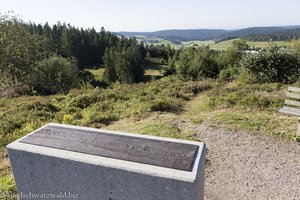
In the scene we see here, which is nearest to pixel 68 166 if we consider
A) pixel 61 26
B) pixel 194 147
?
pixel 194 147

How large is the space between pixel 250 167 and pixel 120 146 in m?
3.36

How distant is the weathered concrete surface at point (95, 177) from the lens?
339cm

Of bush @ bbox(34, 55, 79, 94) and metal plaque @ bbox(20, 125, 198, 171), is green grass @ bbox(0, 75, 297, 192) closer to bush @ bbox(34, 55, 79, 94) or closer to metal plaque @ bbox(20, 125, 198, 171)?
metal plaque @ bbox(20, 125, 198, 171)

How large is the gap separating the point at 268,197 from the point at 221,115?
4465mm

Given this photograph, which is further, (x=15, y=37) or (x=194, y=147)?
(x=15, y=37)

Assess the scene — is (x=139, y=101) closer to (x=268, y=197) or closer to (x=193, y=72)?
(x=268, y=197)

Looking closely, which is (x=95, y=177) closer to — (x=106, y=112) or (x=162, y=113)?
(x=162, y=113)

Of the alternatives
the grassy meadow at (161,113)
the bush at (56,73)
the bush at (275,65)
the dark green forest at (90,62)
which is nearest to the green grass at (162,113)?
the grassy meadow at (161,113)

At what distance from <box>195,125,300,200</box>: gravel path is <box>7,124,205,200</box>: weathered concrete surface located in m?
1.62

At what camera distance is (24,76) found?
90.7 feet

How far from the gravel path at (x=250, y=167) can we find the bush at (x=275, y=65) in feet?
28.7

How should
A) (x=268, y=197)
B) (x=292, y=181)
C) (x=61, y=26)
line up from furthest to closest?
(x=61, y=26) → (x=292, y=181) → (x=268, y=197)

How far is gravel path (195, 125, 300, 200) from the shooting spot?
5.06 m

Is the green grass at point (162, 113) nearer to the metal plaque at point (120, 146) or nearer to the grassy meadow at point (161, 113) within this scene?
the grassy meadow at point (161, 113)
